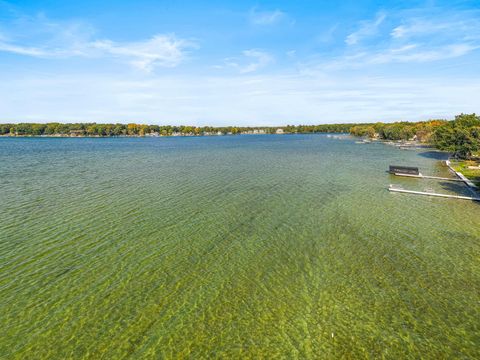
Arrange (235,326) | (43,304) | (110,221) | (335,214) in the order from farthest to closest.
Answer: (335,214)
(110,221)
(43,304)
(235,326)

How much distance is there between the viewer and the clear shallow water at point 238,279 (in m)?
10.4

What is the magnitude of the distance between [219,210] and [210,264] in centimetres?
1035

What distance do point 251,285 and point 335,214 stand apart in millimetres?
14308

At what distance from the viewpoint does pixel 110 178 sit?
42.1m

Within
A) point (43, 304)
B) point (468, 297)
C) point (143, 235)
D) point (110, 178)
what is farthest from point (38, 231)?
point (468, 297)

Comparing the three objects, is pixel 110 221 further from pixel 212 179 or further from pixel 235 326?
pixel 212 179

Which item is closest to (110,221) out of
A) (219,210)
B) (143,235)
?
(143,235)

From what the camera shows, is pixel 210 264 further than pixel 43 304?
Yes

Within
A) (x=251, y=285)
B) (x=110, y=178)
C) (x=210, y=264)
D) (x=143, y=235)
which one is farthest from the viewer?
(x=110, y=178)

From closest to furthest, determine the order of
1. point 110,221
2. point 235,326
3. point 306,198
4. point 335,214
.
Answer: point 235,326
point 110,221
point 335,214
point 306,198

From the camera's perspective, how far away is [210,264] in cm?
1606

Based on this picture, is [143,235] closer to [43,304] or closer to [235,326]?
[43,304]

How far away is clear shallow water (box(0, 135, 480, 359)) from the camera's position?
10422 mm

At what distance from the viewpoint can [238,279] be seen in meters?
14.5
